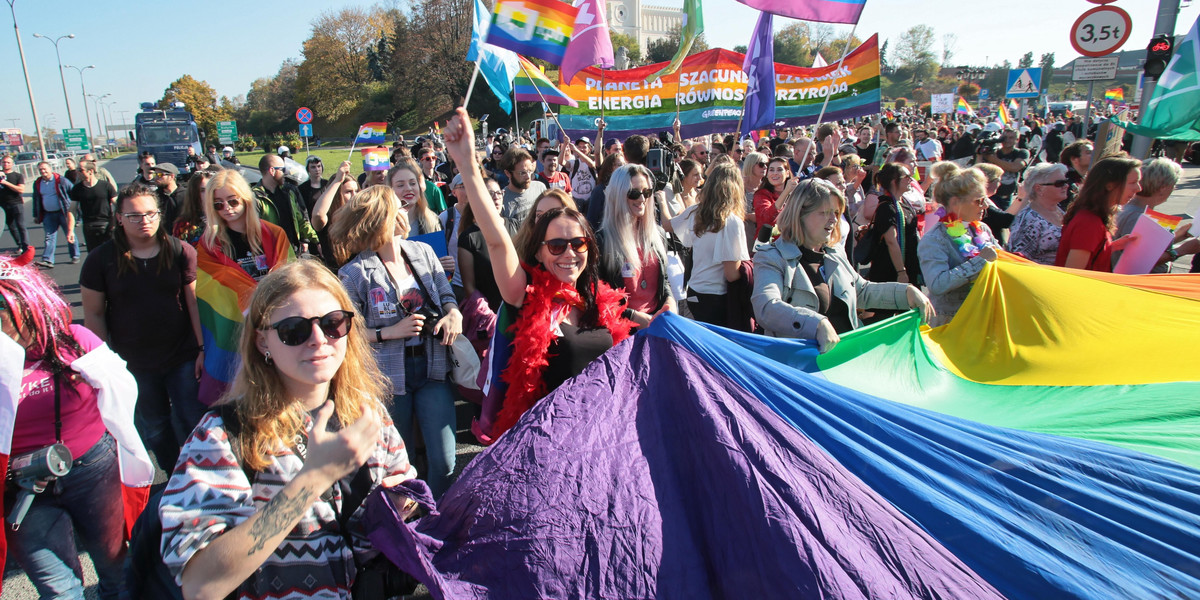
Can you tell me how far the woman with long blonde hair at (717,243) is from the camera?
14.1 ft

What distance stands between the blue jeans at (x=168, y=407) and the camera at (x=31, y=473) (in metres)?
1.34

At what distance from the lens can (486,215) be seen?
8.04 feet

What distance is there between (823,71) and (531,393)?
996 cm

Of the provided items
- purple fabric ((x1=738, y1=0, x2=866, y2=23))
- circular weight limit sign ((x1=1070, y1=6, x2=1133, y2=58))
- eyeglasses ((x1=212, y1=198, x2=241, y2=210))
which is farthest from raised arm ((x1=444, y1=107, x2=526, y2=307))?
circular weight limit sign ((x1=1070, y1=6, x2=1133, y2=58))

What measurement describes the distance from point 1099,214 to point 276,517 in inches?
202

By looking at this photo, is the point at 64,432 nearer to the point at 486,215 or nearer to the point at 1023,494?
the point at 486,215

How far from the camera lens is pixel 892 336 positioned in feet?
11.0

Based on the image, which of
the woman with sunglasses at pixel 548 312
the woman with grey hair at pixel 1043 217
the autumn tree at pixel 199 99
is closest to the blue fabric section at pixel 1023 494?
the woman with sunglasses at pixel 548 312

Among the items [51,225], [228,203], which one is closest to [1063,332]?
[228,203]

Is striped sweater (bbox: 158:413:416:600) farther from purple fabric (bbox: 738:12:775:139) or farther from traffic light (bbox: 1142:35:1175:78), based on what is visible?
traffic light (bbox: 1142:35:1175:78)

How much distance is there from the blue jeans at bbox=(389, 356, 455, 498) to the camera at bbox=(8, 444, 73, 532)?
3.91 ft

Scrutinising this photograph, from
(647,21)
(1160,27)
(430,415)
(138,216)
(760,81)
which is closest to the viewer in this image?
(430,415)

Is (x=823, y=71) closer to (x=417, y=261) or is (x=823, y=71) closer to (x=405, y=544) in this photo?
(x=417, y=261)

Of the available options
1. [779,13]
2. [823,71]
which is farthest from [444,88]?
[779,13]
